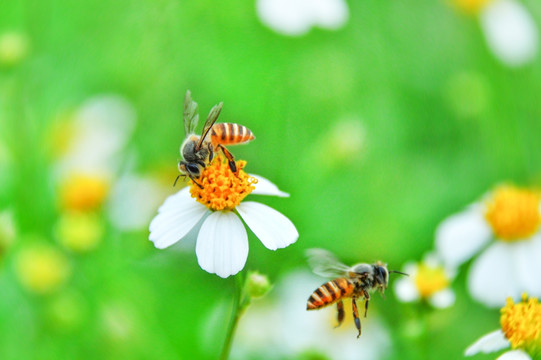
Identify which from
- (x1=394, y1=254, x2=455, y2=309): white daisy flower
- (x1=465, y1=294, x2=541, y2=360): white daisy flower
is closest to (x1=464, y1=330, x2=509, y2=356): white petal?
(x1=465, y1=294, x2=541, y2=360): white daisy flower

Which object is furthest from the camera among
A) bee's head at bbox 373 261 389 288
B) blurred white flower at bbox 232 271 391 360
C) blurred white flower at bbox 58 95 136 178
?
blurred white flower at bbox 58 95 136 178

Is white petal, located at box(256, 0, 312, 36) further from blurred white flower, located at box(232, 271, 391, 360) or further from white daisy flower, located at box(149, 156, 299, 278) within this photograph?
white daisy flower, located at box(149, 156, 299, 278)

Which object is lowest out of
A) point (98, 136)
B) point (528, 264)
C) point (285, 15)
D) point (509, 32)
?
point (528, 264)

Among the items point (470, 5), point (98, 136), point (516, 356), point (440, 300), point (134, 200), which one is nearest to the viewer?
point (516, 356)

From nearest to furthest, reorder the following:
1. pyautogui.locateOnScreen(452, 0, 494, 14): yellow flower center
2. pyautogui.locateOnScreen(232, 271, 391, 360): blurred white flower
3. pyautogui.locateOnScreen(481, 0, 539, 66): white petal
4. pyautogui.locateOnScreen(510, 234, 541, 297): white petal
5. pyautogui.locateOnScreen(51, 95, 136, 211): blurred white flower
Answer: pyautogui.locateOnScreen(510, 234, 541, 297): white petal, pyautogui.locateOnScreen(232, 271, 391, 360): blurred white flower, pyautogui.locateOnScreen(51, 95, 136, 211): blurred white flower, pyautogui.locateOnScreen(481, 0, 539, 66): white petal, pyautogui.locateOnScreen(452, 0, 494, 14): yellow flower center

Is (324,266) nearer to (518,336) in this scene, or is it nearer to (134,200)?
(518,336)

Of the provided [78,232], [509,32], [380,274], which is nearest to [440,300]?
[380,274]

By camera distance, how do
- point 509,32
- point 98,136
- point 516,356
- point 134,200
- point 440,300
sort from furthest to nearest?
1. point 509,32
2. point 98,136
3. point 134,200
4. point 440,300
5. point 516,356

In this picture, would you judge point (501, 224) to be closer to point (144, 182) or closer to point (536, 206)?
point (536, 206)
